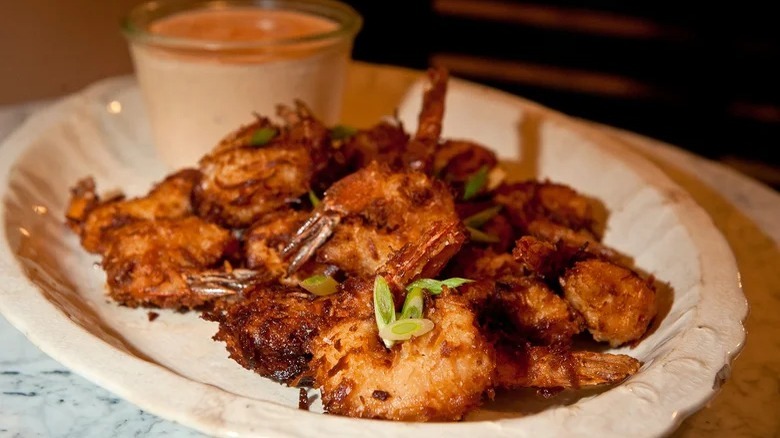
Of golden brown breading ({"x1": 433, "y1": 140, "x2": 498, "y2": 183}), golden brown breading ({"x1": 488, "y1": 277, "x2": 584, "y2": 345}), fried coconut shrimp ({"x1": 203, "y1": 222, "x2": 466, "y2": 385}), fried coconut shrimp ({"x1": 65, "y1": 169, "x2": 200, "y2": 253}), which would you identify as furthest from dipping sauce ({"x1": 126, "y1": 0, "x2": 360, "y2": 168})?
golden brown breading ({"x1": 488, "y1": 277, "x2": 584, "y2": 345})

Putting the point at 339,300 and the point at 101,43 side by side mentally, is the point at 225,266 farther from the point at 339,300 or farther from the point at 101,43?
the point at 101,43

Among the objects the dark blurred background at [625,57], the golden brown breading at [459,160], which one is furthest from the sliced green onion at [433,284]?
the dark blurred background at [625,57]

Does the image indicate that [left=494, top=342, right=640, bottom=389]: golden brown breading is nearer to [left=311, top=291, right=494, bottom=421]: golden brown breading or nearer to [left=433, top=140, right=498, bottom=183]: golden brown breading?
[left=311, top=291, right=494, bottom=421]: golden brown breading

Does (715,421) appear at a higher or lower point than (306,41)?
lower

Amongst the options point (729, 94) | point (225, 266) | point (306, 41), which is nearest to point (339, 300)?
point (225, 266)

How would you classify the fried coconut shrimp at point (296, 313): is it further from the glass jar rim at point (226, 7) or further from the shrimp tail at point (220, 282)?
the glass jar rim at point (226, 7)

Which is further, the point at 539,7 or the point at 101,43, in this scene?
the point at 539,7
